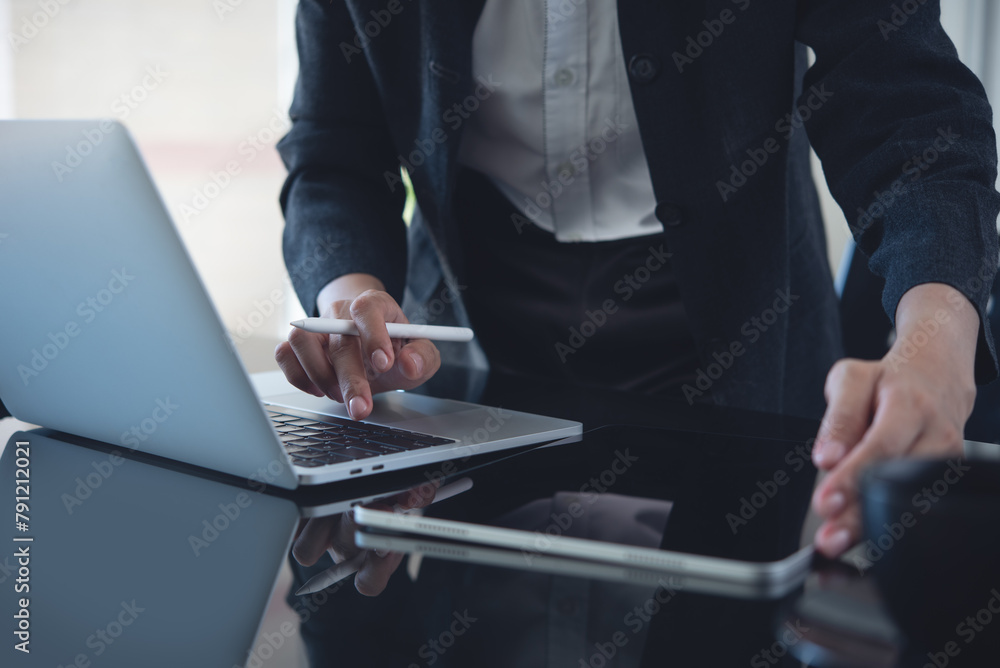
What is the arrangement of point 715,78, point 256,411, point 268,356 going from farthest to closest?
point 268,356
point 715,78
point 256,411

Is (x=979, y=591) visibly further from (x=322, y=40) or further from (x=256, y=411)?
(x=322, y=40)

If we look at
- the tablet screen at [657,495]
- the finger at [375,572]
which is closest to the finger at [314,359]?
the tablet screen at [657,495]

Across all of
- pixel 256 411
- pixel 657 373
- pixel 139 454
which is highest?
pixel 256 411

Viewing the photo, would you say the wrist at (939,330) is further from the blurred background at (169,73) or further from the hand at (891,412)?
the blurred background at (169,73)

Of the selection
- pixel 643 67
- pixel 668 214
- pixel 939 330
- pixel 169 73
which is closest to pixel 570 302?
pixel 668 214

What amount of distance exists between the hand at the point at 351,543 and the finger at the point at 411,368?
0.23m

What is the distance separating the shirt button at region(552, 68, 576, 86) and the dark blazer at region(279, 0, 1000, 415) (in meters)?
0.08

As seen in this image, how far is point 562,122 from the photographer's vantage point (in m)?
1.09

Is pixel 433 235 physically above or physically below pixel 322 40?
below

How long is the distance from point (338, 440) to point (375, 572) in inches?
10.0

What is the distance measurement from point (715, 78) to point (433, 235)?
0.44 meters

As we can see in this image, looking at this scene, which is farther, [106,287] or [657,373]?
[657,373]

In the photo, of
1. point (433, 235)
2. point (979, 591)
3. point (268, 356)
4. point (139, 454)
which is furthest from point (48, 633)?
point (268, 356)

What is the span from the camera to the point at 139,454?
0.70 metres
